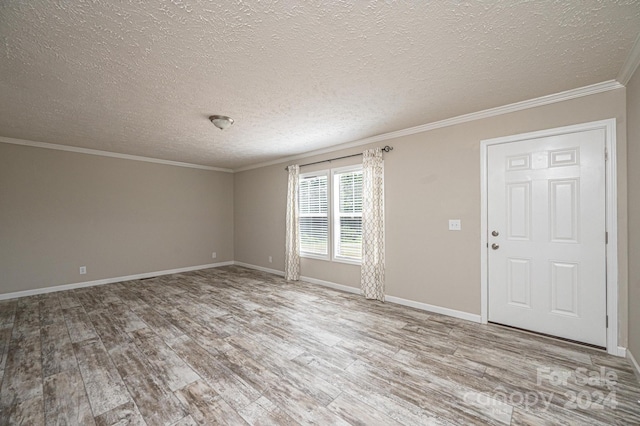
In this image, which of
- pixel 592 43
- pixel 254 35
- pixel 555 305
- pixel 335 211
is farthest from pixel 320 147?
pixel 555 305

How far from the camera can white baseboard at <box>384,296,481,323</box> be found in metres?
3.11

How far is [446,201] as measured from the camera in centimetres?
332

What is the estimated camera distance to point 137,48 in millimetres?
1853

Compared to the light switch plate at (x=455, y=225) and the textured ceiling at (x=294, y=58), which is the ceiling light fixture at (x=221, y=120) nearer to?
the textured ceiling at (x=294, y=58)

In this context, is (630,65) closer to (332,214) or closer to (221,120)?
(332,214)

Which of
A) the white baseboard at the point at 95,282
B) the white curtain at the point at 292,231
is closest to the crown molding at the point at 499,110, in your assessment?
the white curtain at the point at 292,231

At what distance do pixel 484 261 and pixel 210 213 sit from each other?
5907 millimetres

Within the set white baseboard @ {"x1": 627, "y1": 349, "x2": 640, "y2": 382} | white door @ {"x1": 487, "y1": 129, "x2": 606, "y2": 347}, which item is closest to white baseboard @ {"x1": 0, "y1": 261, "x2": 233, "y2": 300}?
white door @ {"x1": 487, "y1": 129, "x2": 606, "y2": 347}

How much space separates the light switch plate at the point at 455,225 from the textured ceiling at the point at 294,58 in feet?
4.41

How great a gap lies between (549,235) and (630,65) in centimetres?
157

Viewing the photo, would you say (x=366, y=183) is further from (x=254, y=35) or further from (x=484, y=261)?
(x=254, y=35)

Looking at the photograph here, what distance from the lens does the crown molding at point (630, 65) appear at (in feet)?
6.14

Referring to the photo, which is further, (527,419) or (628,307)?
(628,307)

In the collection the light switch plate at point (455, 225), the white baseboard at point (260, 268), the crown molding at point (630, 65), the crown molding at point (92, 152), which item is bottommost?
the white baseboard at point (260, 268)
